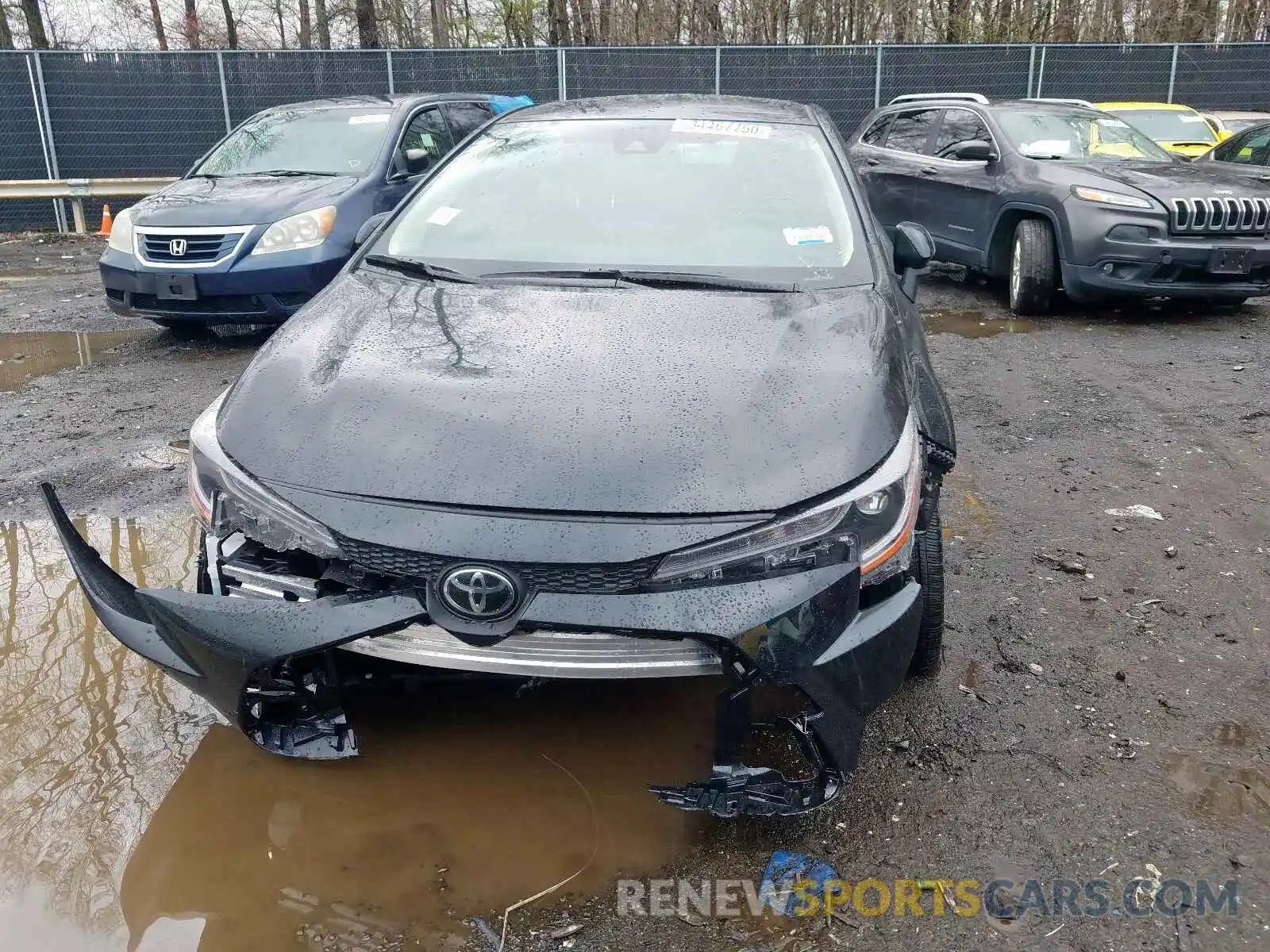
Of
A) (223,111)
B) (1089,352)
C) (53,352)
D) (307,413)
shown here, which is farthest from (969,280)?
(223,111)

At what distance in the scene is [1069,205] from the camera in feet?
23.5

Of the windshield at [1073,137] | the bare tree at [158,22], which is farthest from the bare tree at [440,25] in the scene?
the windshield at [1073,137]

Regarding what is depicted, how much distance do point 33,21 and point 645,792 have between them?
2605cm

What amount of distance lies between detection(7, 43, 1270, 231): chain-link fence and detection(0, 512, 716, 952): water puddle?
1270 cm

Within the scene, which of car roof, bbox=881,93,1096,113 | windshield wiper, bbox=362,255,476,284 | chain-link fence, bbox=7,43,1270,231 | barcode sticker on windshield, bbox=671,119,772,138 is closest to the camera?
windshield wiper, bbox=362,255,476,284

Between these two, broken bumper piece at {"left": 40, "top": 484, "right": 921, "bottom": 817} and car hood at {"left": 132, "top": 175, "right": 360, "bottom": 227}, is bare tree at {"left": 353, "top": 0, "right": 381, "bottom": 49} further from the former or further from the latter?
broken bumper piece at {"left": 40, "top": 484, "right": 921, "bottom": 817}

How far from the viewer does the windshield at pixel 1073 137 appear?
7.93 m

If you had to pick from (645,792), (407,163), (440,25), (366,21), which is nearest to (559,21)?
(366,21)

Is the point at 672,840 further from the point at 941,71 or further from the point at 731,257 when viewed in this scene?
the point at 941,71

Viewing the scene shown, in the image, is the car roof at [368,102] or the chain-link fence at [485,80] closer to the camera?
the car roof at [368,102]

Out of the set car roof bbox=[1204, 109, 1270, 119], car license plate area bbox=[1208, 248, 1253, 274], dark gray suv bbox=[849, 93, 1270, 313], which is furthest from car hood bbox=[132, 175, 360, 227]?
car roof bbox=[1204, 109, 1270, 119]

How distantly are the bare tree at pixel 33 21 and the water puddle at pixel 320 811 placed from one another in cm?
2458

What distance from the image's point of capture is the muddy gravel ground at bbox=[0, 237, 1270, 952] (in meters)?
2.12

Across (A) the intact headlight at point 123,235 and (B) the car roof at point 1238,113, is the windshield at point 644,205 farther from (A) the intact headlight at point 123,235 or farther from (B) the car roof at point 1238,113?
(B) the car roof at point 1238,113
